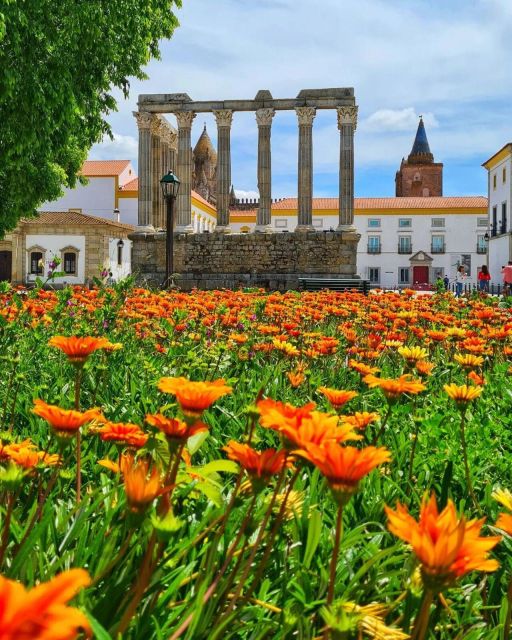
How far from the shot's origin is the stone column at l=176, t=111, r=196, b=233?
100 ft

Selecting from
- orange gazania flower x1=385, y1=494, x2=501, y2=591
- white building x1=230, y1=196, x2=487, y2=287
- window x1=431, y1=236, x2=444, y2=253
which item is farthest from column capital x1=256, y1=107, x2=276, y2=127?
window x1=431, y1=236, x2=444, y2=253

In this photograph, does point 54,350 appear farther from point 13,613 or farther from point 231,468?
point 13,613

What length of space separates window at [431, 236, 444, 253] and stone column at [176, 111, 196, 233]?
37.1 metres

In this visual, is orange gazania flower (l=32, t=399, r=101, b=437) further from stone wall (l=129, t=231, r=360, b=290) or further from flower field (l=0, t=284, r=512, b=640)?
stone wall (l=129, t=231, r=360, b=290)

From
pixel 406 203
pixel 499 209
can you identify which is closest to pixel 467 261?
pixel 406 203

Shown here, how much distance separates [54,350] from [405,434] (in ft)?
9.08

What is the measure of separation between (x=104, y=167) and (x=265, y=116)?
31.6 meters

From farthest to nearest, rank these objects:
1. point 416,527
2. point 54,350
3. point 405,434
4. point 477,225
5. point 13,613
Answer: point 477,225 < point 54,350 < point 405,434 < point 416,527 < point 13,613

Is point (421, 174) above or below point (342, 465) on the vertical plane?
above

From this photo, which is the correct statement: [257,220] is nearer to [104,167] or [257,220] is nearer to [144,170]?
[144,170]

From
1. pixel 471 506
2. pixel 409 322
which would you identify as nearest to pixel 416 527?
pixel 471 506

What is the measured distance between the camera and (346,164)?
29.3m

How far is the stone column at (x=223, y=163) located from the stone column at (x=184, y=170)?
1.34m

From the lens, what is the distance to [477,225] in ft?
205
